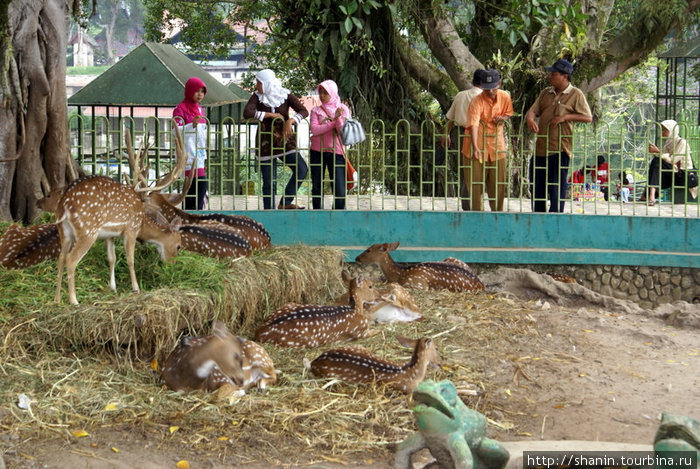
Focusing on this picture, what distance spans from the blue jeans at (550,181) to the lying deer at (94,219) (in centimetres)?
531

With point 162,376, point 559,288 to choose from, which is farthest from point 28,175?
point 559,288

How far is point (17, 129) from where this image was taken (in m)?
9.22

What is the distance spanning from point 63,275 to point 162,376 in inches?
63.9

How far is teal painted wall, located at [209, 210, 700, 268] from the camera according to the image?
10.9m

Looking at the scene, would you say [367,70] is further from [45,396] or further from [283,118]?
[45,396]

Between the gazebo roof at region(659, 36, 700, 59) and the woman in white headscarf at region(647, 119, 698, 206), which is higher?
the gazebo roof at region(659, 36, 700, 59)

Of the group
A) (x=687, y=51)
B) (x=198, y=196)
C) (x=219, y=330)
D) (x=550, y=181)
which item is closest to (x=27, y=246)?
(x=219, y=330)

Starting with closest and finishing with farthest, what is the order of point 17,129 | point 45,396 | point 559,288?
1. point 45,396
2. point 17,129
3. point 559,288

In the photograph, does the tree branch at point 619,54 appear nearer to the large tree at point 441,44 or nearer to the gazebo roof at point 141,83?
the large tree at point 441,44

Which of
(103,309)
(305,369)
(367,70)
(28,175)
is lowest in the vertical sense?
(305,369)

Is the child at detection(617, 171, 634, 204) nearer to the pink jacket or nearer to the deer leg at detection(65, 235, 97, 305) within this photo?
the pink jacket

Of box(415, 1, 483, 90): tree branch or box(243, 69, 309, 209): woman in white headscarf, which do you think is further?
box(415, 1, 483, 90): tree branch

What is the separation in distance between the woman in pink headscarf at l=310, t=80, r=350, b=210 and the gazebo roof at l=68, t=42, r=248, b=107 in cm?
532

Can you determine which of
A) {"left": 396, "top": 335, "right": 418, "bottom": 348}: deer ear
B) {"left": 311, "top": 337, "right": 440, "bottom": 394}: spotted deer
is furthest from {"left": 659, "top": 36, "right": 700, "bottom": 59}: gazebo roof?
{"left": 311, "top": 337, "right": 440, "bottom": 394}: spotted deer
